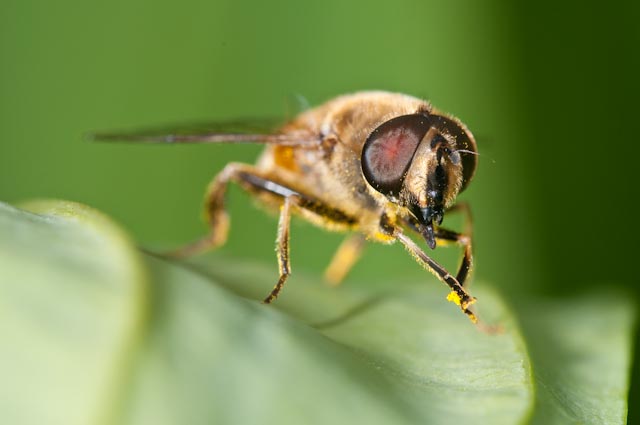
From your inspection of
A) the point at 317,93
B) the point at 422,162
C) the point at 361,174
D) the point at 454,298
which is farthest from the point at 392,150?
the point at 317,93

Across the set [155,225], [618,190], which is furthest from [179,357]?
[618,190]

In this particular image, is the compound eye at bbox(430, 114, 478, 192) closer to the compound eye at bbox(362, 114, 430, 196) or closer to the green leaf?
the compound eye at bbox(362, 114, 430, 196)

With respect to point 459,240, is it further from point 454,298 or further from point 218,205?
point 218,205

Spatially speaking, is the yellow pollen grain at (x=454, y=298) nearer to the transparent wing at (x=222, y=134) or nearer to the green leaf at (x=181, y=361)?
the green leaf at (x=181, y=361)

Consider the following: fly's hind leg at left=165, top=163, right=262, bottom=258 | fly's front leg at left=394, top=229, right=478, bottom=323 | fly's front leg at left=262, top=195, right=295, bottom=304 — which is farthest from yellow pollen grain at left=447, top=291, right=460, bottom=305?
fly's hind leg at left=165, top=163, right=262, bottom=258

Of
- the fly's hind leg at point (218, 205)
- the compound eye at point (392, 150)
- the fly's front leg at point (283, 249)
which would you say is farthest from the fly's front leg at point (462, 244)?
the fly's hind leg at point (218, 205)
